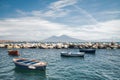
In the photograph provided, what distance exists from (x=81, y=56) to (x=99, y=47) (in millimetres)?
43251

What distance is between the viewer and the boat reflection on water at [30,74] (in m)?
27.6

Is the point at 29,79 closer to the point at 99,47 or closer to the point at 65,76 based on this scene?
the point at 65,76

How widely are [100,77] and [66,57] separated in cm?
2869

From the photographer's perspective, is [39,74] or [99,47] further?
[99,47]

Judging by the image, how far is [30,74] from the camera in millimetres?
29812

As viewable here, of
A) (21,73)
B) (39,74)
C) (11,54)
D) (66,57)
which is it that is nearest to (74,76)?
(39,74)

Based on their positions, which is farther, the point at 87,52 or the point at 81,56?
the point at 87,52

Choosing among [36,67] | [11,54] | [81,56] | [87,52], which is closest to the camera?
[36,67]

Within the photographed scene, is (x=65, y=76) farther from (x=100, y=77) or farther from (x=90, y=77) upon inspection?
(x=100, y=77)

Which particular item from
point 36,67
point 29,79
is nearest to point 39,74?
point 36,67

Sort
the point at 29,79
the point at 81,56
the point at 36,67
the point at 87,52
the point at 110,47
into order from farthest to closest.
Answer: the point at 110,47 → the point at 87,52 → the point at 81,56 → the point at 36,67 → the point at 29,79

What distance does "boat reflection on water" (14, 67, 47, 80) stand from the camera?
27.6 metres

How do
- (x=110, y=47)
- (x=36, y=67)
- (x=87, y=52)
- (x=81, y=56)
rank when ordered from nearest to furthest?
(x=36, y=67) → (x=81, y=56) → (x=87, y=52) → (x=110, y=47)

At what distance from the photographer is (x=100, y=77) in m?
27.8
